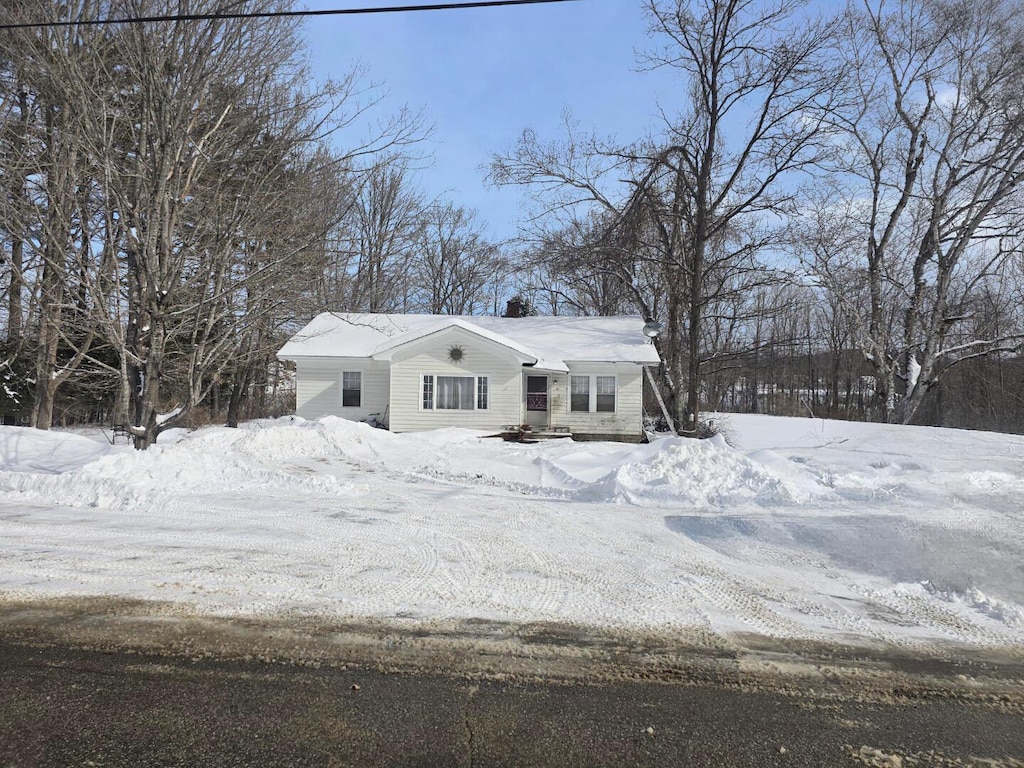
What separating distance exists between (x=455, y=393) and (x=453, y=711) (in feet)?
56.8

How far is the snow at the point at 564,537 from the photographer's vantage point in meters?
4.61

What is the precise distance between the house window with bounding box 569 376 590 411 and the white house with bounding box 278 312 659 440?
0.12 ft

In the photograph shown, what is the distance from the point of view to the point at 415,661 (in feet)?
Answer: 12.0

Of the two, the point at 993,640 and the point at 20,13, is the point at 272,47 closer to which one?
the point at 20,13

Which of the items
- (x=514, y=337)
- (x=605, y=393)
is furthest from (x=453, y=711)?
(x=514, y=337)

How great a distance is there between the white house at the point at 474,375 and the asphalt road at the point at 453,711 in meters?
15.1

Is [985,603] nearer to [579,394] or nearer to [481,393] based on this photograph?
[481,393]

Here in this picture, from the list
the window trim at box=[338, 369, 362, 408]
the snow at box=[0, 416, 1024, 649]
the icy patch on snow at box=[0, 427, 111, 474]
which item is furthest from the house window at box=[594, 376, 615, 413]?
the icy patch on snow at box=[0, 427, 111, 474]

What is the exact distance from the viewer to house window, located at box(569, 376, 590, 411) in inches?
855

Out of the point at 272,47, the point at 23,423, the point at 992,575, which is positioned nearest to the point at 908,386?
the point at 992,575

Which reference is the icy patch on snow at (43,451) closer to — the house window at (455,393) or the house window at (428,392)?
the house window at (428,392)

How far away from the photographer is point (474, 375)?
798 inches

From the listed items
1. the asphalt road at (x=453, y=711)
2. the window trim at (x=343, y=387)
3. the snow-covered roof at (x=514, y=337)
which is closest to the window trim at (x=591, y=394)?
the snow-covered roof at (x=514, y=337)

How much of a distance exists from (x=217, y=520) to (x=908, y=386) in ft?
83.1
